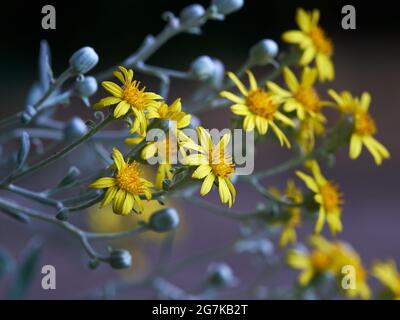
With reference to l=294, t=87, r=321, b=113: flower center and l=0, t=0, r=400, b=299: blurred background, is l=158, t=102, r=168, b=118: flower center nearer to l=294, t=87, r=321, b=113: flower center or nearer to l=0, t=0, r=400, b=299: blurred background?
l=294, t=87, r=321, b=113: flower center

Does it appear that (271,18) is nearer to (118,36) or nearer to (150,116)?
(118,36)

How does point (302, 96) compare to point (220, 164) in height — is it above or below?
above

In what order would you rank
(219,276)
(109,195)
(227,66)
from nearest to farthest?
(109,195), (219,276), (227,66)

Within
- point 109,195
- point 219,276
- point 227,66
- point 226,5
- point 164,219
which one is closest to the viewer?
point 109,195

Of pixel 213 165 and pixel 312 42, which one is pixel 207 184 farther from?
pixel 312 42

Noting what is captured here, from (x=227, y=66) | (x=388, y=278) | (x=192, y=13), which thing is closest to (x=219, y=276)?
(x=388, y=278)

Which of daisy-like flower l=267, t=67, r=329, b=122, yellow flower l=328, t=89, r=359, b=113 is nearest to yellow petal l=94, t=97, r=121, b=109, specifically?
daisy-like flower l=267, t=67, r=329, b=122
